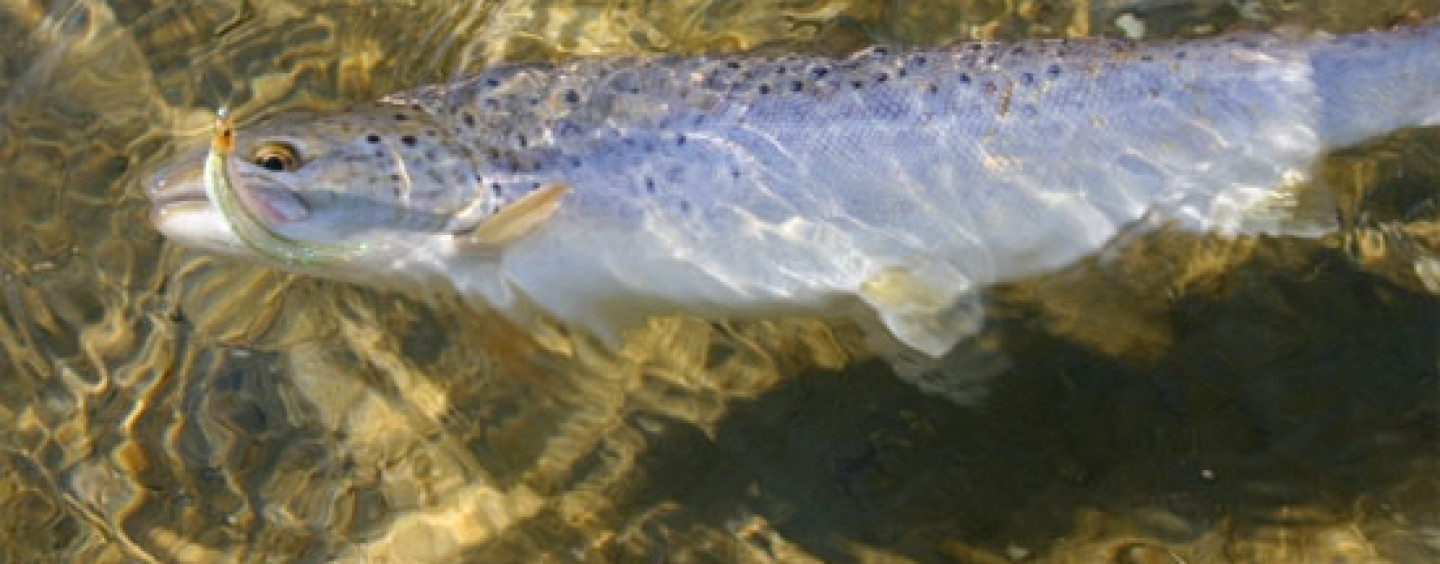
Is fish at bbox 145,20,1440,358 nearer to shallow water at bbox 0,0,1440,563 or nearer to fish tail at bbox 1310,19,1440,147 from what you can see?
fish tail at bbox 1310,19,1440,147

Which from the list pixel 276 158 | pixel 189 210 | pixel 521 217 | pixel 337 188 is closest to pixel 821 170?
pixel 521 217

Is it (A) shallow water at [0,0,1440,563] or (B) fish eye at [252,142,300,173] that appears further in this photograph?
(A) shallow water at [0,0,1440,563]

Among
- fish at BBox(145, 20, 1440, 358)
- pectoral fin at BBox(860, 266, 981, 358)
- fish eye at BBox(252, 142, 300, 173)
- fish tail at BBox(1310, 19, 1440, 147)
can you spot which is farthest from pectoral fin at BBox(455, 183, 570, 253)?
fish tail at BBox(1310, 19, 1440, 147)

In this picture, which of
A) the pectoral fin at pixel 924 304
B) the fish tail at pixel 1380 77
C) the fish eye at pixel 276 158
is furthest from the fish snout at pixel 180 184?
the fish tail at pixel 1380 77

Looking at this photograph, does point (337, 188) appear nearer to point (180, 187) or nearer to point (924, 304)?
point (180, 187)

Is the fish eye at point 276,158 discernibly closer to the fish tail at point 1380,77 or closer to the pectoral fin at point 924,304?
the pectoral fin at point 924,304

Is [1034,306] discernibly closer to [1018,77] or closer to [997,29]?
[1018,77]
